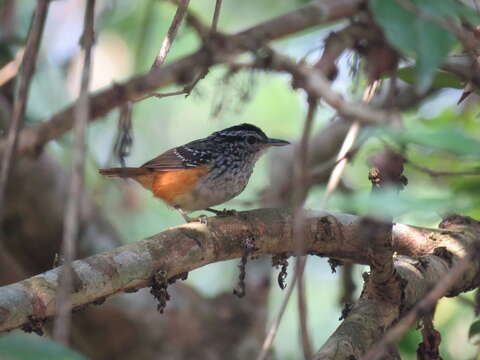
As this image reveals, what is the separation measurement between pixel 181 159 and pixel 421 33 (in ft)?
12.3

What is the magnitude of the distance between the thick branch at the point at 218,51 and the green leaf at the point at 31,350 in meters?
0.88

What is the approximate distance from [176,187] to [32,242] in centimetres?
184

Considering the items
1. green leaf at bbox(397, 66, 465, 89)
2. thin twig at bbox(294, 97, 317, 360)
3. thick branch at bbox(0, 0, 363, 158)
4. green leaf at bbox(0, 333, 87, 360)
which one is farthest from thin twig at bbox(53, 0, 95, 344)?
green leaf at bbox(397, 66, 465, 89)

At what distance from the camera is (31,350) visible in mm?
1315

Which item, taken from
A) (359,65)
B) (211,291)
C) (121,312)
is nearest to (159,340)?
(121,312)

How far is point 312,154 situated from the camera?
689cm

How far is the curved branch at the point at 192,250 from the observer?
8.59ft

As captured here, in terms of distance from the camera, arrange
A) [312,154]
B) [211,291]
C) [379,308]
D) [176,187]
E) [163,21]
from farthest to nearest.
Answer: [211,291]
[163,21]
[312,154]
[176,187]
[379,308]

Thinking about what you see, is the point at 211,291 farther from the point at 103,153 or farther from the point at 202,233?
the point at 202,233

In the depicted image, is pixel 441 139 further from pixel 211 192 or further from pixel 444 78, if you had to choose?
pixel 211 192

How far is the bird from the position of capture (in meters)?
5.29

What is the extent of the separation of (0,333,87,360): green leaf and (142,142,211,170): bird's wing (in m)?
4.05

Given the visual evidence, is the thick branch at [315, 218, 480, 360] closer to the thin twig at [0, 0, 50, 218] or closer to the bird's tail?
the thin twig at [0, 0, 50, 218]

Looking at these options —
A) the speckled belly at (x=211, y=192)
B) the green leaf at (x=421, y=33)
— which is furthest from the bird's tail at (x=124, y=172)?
the green leaf at (x=421, y=33)
